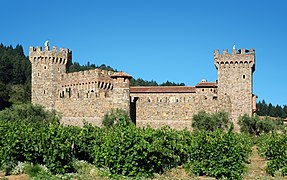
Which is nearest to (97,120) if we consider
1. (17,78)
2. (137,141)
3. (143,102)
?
(143,102)

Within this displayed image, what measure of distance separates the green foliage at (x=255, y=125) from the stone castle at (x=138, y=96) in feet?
3.13

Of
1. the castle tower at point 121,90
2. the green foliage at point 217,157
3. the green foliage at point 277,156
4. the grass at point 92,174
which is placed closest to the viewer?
the grass at point 92,174

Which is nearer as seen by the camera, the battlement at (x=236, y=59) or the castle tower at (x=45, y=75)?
the battlement at (x=236, y=59)

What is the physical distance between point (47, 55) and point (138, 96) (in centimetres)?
978

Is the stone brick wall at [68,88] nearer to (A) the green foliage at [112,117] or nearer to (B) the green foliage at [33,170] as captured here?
(A) the green foliage at [112,117]

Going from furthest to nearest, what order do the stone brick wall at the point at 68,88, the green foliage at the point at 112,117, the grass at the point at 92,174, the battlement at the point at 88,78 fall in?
the battlement at the point at 88,78, the stone brick wall at the point at 68,88, the green foliage at the point at 112,117, the grass at the point at 92,174

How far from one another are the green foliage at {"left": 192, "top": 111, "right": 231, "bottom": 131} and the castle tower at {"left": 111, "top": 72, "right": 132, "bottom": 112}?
6018 millimetres

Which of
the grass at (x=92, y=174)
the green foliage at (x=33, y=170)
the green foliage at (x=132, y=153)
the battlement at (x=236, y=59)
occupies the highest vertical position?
the battlement at (x=236, y=59)

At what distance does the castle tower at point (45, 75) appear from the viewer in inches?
1775

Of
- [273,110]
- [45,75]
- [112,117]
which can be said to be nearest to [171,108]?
[112,117]

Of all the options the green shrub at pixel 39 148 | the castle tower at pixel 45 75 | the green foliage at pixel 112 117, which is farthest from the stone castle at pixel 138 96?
the green shrub at pixel 39 148

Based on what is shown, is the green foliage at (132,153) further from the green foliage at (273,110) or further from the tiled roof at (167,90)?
the green foliage at (273,110)

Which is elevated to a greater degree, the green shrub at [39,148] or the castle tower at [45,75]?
the castle tower at [45,75]

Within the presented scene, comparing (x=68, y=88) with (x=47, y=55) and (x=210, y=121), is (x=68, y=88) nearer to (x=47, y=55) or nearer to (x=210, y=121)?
(x=47, y=55)
